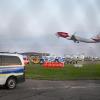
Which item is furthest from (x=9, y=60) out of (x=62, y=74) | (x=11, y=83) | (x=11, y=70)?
(x=62, y=74)

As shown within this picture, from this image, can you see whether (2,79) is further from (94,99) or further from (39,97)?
(94,99)

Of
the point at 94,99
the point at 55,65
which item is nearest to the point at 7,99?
the point at 94,99

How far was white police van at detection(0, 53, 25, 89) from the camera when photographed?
66.3 ft

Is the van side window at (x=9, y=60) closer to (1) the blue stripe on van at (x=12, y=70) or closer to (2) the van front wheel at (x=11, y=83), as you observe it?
(1) the blue stripe on van at (x=12, y=70)

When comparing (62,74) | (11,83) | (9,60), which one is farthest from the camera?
(62,74)

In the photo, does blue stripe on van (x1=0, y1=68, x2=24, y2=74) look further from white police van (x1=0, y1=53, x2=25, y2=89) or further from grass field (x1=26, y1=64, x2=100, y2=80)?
grass field (x1=26, y1=64, x2=100, y2=80)

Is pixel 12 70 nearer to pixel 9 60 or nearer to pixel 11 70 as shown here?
pixel 11 70

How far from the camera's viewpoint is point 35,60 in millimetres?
84438

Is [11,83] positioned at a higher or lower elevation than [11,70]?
lower

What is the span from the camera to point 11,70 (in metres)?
20.8

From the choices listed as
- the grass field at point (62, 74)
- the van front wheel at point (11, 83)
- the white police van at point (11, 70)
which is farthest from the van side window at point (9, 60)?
the grass field at point (62, 74)

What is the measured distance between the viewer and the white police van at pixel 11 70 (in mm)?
20219

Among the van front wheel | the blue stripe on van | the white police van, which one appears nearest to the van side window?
the white police van

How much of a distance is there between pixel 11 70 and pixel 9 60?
574 mm
